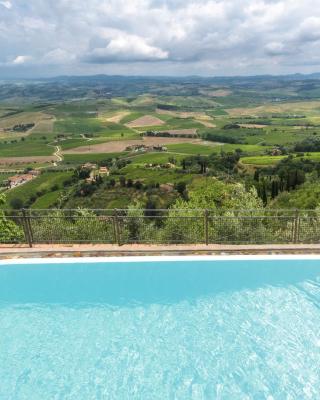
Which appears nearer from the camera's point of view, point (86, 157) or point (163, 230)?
point (163, 230)

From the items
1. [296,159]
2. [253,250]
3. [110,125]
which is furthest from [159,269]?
[110,125]

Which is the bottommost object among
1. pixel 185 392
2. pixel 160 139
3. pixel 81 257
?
pixel 160 139

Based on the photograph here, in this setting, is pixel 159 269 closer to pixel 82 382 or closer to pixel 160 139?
pixel 82 382

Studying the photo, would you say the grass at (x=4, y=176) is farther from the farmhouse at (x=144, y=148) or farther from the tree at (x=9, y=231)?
the tree at (x=9, y=231)

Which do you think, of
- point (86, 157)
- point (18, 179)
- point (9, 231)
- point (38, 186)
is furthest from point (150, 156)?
point (9, 231)

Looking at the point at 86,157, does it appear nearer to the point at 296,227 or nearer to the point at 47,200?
the point at 47,200

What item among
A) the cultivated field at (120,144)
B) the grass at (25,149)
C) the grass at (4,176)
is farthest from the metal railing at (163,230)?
the grass at (25,149)

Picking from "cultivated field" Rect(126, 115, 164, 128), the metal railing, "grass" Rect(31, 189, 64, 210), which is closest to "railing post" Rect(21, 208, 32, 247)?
the metal railing
